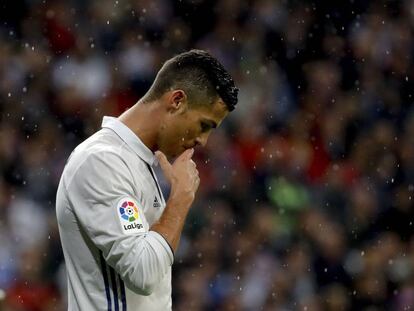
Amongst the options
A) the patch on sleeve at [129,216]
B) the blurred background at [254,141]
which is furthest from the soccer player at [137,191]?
the blurred background at [254,141]

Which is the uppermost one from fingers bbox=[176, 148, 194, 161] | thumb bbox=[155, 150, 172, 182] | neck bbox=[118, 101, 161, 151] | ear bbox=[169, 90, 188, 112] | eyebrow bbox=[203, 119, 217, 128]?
ear bbox=[169, 90, 188, 112]

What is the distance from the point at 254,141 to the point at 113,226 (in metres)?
3.66

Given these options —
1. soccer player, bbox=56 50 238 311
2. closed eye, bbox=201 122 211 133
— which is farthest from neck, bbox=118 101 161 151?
closed eye, bbox=201 122 211 133

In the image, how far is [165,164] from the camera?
232 cm

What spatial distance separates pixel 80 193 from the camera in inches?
85.4

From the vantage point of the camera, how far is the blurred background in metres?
5.23

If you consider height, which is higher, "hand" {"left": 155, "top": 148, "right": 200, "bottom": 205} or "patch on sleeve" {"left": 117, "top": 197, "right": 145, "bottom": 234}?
"hand" {"left": 155, "top": 148, "right": 200, "bottom": 205}

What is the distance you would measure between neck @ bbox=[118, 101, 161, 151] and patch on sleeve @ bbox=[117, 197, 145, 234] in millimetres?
268

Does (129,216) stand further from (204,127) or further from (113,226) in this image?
(204,127)

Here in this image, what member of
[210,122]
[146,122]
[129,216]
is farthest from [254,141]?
[129,216]

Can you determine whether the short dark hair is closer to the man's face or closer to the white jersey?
the man's face

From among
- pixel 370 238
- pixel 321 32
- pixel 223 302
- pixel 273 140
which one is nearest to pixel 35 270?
pixel 223 302

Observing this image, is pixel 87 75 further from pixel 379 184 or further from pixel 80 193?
pixel 80 193

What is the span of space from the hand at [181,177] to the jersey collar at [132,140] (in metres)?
0.03
